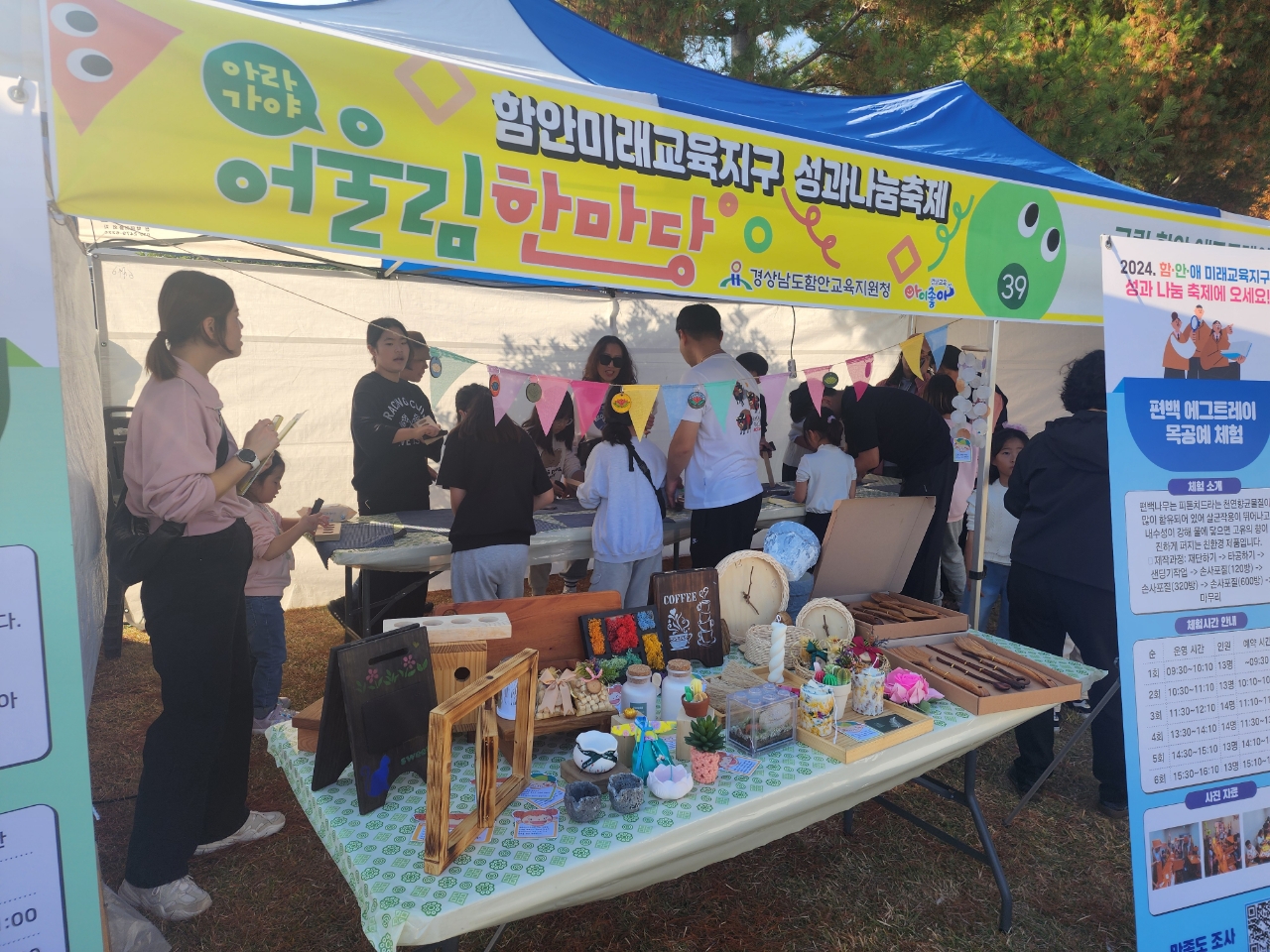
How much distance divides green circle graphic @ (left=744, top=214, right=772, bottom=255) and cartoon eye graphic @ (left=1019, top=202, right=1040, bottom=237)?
119 centimetres

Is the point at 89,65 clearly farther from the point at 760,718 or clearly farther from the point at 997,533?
the point at 997,533

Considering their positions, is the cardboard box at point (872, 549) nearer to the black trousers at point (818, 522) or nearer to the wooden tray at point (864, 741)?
the wooden tray at point (864, 741)

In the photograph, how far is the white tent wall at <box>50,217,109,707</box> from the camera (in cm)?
256

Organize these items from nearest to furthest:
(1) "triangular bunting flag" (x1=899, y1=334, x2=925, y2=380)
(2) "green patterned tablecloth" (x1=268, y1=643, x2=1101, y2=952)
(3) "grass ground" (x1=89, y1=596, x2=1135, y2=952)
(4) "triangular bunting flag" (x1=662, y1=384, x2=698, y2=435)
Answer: (2) "green patterned tablecloth" (x1=268, y1=643, x2=1101, y2=952) → (3) "grass ground" (x1=89, y1=596, x2=1135, y2=952) → (4) "triangular bunting flag" (x1=662, y1=384, x2=698, y2=435) → (1) "triangular bunting flag" (x1=899, y1=334, x2=925, y2=380)

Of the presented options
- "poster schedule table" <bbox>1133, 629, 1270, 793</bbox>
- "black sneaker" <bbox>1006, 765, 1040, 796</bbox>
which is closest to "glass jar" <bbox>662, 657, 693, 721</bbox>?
"poster schedule table" <bbox>1133, 629, 1270, 793</bbox>

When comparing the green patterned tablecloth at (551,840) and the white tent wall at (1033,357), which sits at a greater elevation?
the white tent wall at (1033,357)

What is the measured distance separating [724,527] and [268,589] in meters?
2.06

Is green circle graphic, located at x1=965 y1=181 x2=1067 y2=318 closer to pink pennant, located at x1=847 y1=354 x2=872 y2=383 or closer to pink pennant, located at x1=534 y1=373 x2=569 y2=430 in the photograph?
pink pennant, located at x1=847 y1=354 x2=872 y2=383

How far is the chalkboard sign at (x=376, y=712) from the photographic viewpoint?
1437 mm

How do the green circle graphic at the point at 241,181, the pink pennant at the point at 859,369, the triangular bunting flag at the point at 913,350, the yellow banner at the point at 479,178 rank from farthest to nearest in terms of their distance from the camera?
the pink pennant at the point at 859,369, the triangular bunting flag at the point at 913,350, the green circle graphic at the point at 241,181, the yellow banner at the point at 479,178

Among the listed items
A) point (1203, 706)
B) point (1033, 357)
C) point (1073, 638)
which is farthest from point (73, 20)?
point (1033, 357)

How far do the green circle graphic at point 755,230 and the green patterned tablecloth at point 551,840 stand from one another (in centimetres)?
142

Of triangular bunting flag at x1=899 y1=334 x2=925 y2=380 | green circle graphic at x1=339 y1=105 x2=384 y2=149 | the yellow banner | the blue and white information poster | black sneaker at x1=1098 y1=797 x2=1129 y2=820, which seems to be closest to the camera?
the yellow banner

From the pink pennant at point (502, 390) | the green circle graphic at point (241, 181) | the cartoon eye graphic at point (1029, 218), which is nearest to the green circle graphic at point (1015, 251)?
the cartoon eye graphic at point (1029, 218)
